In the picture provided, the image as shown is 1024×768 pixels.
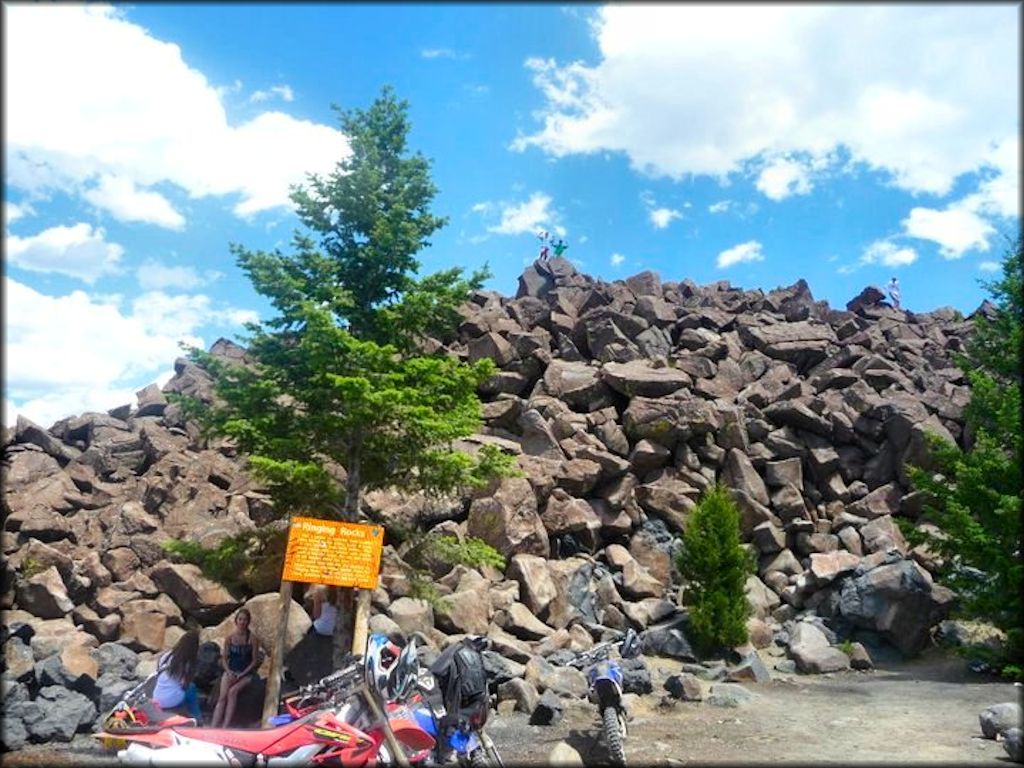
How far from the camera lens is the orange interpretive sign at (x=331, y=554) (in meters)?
10.9

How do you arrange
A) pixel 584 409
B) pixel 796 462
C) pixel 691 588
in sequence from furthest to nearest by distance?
pixel 584 409 → pixel 796 462 → pixel 691 588

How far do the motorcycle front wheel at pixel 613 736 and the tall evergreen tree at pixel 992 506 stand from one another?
9.21 metres

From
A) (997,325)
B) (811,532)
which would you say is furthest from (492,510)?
(997,325)

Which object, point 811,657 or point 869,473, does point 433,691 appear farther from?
point 869,473

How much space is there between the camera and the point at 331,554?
11000 millimetres

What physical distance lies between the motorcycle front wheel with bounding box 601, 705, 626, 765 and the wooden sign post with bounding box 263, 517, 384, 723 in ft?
11.7

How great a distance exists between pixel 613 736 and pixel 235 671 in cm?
567

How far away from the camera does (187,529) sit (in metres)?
20.5

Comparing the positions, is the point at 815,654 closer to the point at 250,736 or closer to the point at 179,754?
the point at 250,736

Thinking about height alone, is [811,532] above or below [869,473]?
below

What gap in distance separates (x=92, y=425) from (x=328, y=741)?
27012 millimetres

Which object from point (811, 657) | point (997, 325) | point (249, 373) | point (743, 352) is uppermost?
point (743, 352)

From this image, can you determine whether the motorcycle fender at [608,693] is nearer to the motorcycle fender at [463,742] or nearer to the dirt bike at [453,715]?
the dirt bike at [453,715]

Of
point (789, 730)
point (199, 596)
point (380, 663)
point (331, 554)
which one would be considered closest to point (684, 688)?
point (789, 730)
